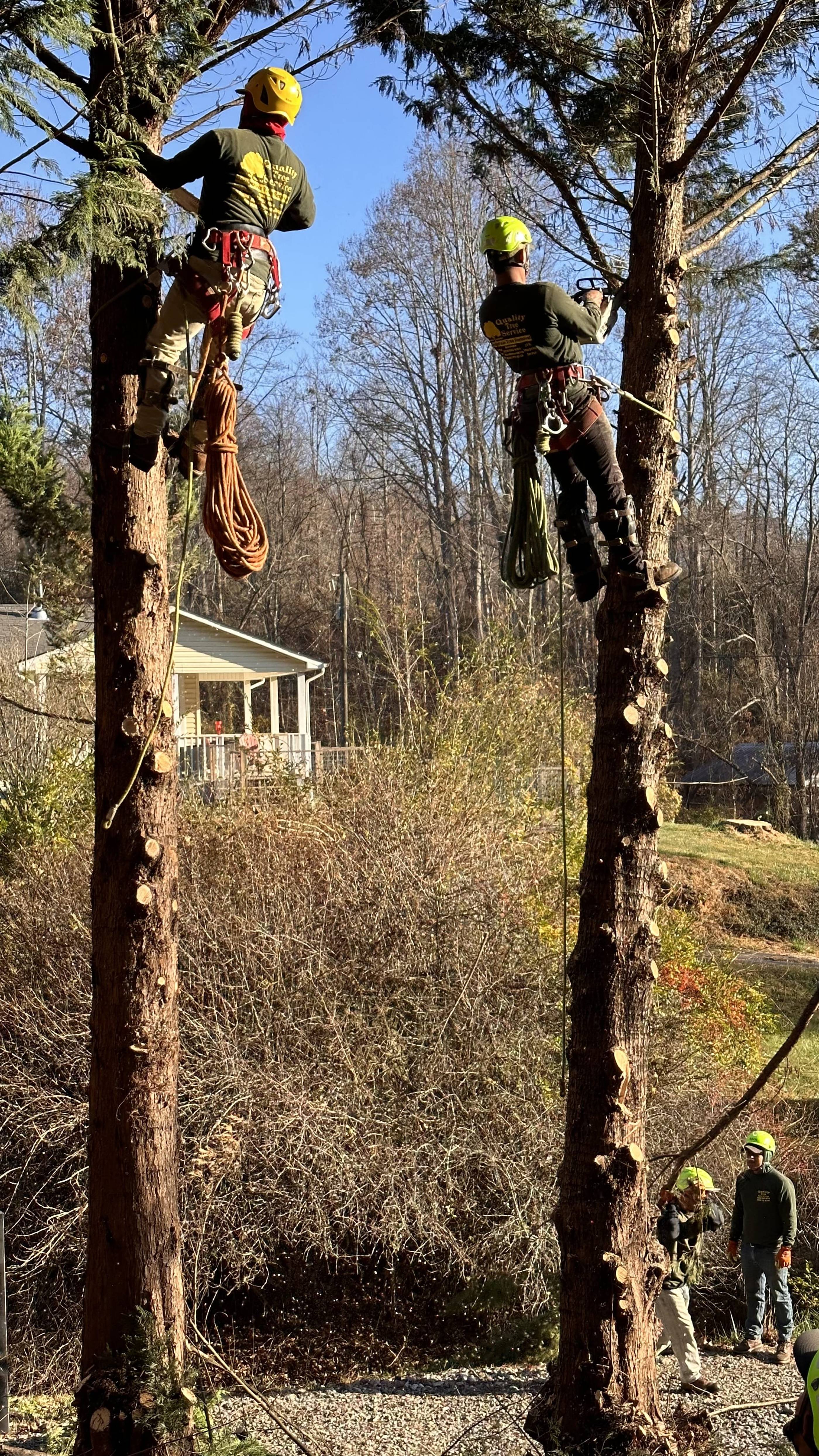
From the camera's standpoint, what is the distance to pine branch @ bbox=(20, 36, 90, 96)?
4.83 metres

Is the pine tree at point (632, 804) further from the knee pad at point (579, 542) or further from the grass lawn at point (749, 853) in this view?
the grass lawn at point (749, 853)

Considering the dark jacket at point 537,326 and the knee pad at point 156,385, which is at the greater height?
the dark jacket at point 537,326

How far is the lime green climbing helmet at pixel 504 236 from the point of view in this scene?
15.1 ft

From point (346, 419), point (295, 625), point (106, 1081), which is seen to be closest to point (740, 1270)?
point (106, 1081)

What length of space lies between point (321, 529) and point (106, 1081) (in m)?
39.4

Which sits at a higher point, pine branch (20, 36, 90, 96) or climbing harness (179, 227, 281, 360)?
pine branch (20, 36, 90, 96)

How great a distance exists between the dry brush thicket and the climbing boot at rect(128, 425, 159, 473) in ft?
18.6

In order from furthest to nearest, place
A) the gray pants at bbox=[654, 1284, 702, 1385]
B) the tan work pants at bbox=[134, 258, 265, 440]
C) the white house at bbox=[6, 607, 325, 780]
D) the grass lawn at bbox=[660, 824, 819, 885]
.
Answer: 1. the grass lawn at bbox=[660, 824, 819, 885]
2. the white house at bbox=[6, 607, 325, 780]
3. the gray pants at bbox=[654, 1284, 702, 1385]
4. the tan work pants at bbox=[134, 258, 265, 440]

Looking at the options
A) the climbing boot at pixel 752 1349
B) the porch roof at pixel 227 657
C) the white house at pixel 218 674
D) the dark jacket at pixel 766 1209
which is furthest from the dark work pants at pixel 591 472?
the porch roof at pixel 227 657

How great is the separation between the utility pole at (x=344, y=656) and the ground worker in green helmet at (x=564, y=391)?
24.5 metres

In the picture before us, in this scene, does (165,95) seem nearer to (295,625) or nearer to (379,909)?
(379,909)

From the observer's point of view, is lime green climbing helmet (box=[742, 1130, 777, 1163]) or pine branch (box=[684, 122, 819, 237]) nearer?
pine branch (box=[684, 122, 819, 237])

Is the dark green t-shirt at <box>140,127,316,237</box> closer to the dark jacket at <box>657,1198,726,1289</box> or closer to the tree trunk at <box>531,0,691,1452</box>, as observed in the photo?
the tree trunk at <box>531,0,691,1452</box>

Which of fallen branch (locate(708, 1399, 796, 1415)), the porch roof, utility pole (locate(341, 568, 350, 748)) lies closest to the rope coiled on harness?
fallen branch (locate(708, 1399, 796, 1415))
